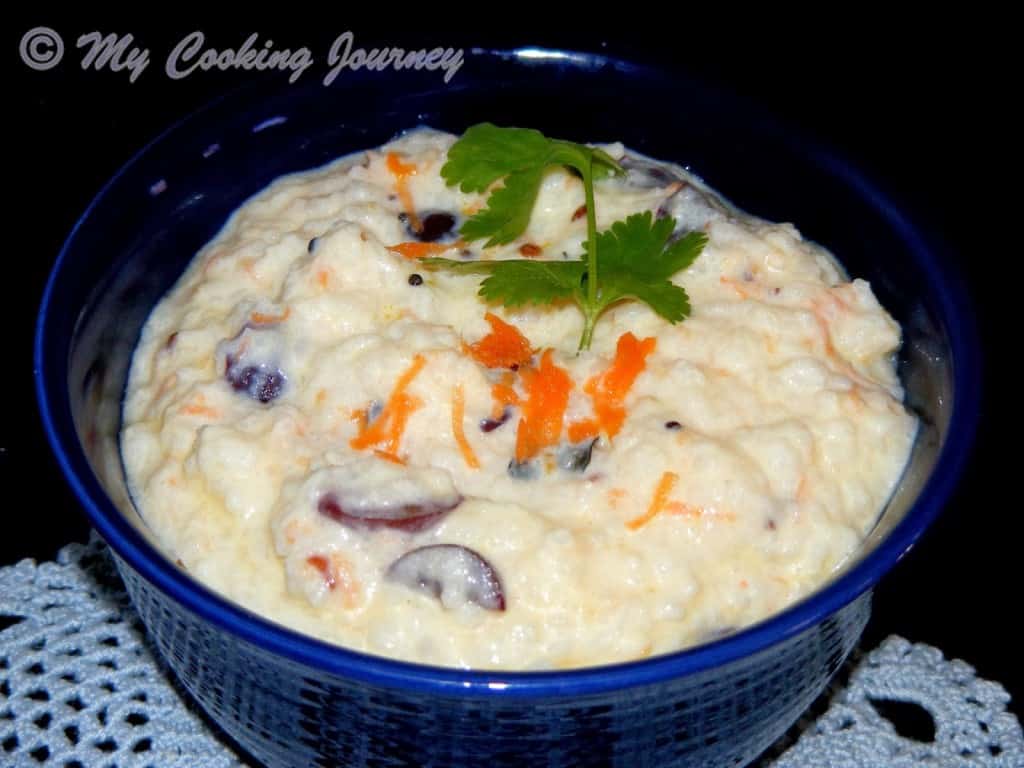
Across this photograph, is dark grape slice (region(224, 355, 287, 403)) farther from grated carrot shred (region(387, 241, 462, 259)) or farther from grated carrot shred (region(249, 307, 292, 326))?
grated carrot shred (region(387, 241, 462, 259))

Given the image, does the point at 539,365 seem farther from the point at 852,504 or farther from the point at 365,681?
the point at 365,681

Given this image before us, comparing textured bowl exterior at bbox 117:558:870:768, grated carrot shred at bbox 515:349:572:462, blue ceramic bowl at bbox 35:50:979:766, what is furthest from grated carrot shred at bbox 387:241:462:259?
textured bowl exterior at bbox 117:558:870:768

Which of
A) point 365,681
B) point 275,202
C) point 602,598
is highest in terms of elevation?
point 275,202

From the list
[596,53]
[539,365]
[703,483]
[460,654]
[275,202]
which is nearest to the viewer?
[460,654]

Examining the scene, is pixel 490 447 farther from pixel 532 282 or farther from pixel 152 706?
pixel 152 706

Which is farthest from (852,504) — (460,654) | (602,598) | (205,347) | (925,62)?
(925,62)

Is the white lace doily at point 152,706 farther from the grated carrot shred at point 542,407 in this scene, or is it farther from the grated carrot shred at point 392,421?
the grated carrot shred at point 542,407

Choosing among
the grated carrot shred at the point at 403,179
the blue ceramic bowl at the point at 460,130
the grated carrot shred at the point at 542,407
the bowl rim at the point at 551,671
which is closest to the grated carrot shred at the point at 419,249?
the grated carrot shred at the point at 403,179
